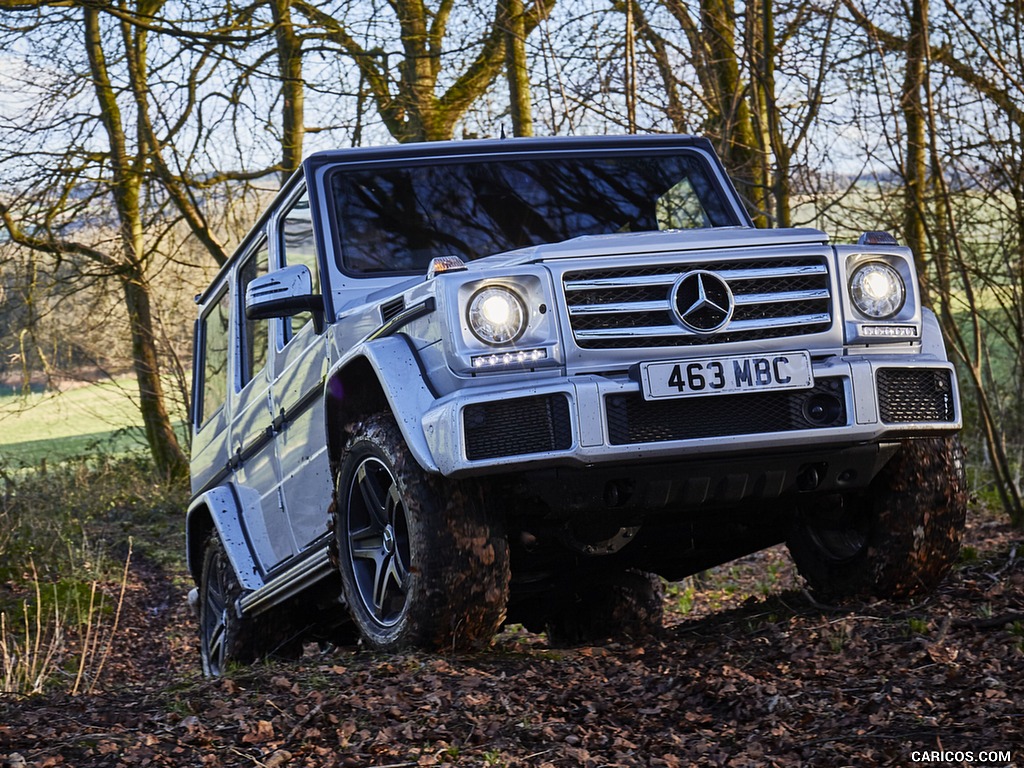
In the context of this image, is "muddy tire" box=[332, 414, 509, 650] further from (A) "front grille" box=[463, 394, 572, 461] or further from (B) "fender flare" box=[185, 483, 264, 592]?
(B) "fender flare" box=[185, 483, 264, 592]

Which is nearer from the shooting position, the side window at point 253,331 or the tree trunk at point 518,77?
the side window at point 253,331

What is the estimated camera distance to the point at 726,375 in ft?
13.0

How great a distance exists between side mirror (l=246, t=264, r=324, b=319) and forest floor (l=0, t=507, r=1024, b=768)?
1317mm

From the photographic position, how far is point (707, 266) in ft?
13.5

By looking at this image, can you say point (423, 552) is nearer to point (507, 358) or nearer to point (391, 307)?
point (507, 358)

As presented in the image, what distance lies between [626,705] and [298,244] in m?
2.60

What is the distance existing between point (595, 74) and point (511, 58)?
1.18 metres

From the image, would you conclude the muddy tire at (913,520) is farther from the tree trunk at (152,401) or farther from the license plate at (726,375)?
the tree trunk at (152,401)

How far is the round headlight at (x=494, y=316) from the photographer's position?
3996mm

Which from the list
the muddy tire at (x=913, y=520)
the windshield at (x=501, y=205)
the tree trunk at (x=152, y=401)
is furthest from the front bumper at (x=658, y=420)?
the tree trunk at (x=152, y=401)

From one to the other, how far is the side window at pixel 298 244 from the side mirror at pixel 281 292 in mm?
287

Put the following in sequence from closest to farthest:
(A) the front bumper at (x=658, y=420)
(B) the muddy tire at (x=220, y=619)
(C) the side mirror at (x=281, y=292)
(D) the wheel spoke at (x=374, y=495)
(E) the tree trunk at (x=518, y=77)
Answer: (A) the front bumper at (x=658, y=420), (D) the wheel spoke at (x=374, y=495), (C) the side mirror at (x=281, y=292), (B) the muddy tire at (x=220, y=619), (E) the tree trunk at (x=518, y=77)

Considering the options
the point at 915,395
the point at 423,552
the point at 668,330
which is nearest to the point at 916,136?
the point at 915,395

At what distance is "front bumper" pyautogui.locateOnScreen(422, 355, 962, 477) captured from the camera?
3.84 m
